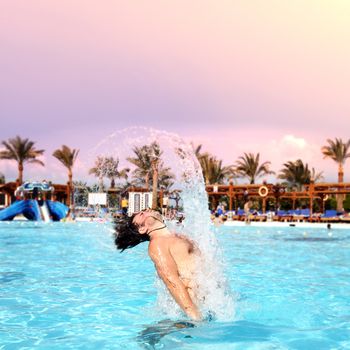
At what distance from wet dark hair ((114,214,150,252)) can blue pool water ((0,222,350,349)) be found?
0.86 m

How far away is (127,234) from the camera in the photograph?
4.72 m

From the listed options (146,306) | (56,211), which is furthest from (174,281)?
(56,211)

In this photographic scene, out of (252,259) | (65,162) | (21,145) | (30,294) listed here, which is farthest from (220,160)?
(30,294)

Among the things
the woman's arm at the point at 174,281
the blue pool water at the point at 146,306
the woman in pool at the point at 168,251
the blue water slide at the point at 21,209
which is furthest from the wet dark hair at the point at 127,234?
the blue water slide at the point at 21,209

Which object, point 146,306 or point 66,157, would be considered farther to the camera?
point 66,157

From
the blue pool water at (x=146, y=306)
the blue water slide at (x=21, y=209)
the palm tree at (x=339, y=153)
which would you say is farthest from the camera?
the palm tree at (x=339, y=153)

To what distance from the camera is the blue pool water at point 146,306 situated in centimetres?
487

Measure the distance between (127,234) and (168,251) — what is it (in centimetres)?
49

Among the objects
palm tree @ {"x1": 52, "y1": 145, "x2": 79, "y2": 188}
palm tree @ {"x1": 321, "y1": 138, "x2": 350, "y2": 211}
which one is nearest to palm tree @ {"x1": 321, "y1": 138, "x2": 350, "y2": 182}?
palm tree @ {"x1": 321, "y1": 138, "x2": 350, "y2": 211}

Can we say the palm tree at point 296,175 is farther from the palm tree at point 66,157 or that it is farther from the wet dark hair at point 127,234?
the wet dark hair at point 127,234

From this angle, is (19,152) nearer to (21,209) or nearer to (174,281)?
(21,209)

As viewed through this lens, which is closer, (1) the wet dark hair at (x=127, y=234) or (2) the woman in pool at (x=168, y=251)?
(2) the woman in pool at (x=168, y=251)

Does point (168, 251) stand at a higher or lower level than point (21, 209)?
higher

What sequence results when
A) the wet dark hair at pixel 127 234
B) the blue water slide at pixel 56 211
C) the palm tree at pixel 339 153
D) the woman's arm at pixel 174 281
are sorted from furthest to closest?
the palm tree at pixel 339 153
the blue water slide at pixel 56 211
the wet dark hair at pixel 127 234
the woman's arm at pixel 174 281
